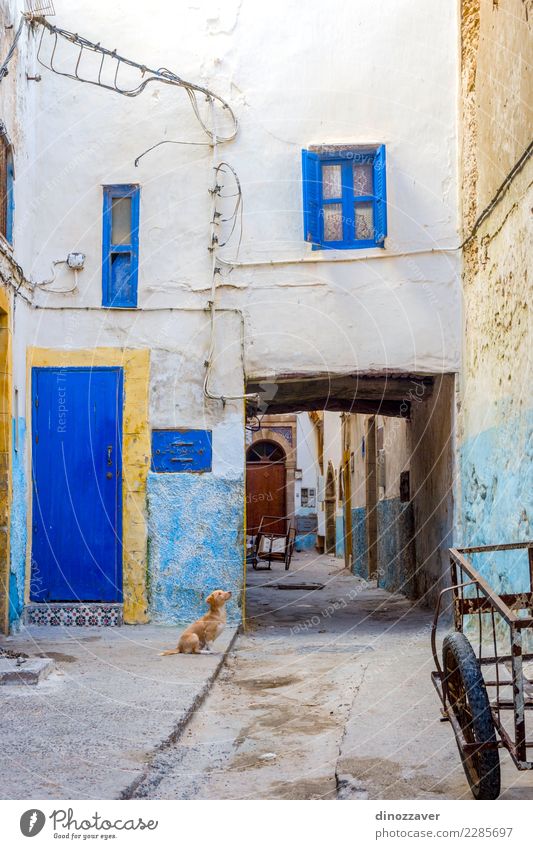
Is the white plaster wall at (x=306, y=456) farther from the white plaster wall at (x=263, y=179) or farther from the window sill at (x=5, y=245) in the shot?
the window sill at (x=5, y=245)

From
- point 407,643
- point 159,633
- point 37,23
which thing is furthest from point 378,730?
point 37,23

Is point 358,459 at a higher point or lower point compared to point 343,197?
lower

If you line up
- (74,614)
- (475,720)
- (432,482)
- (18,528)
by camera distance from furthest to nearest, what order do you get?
(432,482) → (74,614) → (18,528) → (475,720)

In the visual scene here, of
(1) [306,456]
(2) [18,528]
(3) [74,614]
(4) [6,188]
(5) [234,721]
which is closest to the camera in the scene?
(5) [234,721]

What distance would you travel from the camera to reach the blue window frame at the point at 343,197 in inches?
379

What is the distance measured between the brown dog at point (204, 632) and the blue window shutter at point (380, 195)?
13.5ft

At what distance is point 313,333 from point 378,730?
5.18m

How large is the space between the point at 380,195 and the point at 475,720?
7.19 m

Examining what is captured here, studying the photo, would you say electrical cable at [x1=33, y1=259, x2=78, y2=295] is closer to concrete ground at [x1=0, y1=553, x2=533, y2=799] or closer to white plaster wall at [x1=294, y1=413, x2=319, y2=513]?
concrete ground at [x1=0, y1=553, x2=533, y2=799]

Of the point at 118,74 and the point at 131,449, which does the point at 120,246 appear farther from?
the point at 131,449

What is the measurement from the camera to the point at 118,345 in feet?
31.9

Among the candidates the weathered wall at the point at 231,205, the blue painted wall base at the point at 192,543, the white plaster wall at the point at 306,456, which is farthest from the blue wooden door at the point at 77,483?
the white plaster wall at the point at 306,456

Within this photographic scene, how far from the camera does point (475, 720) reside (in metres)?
3.35

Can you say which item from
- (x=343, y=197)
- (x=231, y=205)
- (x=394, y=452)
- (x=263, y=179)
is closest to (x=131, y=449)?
(x=231, y=205)
